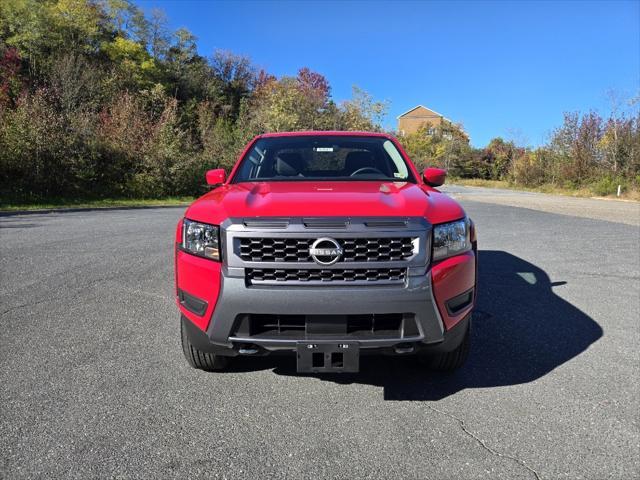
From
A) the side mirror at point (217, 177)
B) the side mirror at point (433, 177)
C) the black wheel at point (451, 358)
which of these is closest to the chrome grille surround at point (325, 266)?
the black wheel at point (451, 358)

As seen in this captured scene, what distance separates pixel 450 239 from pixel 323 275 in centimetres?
78

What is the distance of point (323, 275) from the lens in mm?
2354

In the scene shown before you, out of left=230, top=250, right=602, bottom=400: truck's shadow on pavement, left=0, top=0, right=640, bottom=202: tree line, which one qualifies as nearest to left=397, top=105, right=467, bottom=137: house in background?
left=0, top=0, right=640, bottom=202: tree line

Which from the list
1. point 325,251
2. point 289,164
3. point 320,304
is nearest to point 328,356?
point 320,304

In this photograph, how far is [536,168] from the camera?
136 ft

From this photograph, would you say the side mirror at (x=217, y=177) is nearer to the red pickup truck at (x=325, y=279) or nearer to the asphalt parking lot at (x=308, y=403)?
the red pickup truck at (x=325, y=279)

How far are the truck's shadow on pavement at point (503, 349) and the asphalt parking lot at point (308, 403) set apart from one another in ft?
0.05

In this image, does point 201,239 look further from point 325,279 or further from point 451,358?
point 451,358

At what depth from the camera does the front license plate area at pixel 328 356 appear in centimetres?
233

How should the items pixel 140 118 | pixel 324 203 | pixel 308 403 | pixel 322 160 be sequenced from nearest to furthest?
pixel 324 203
pixel 308 403
pixel 322 160
pixel 140 118

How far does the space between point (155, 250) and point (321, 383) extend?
220 inches

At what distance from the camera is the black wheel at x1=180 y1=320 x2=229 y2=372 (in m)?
2.89

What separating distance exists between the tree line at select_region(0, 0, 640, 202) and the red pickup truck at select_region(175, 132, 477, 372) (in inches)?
733

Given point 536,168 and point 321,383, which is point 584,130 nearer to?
point 536,168
